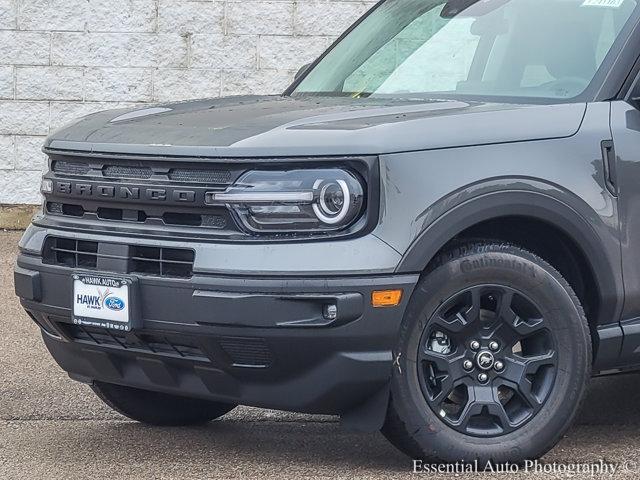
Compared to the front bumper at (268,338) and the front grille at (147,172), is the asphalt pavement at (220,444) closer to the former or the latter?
the front bumper at (268,338)

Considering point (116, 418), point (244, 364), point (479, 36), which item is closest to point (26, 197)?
→ point (116, 418)

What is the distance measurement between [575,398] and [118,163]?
166 cm

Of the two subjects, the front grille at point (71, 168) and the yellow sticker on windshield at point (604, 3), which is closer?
the front grille at point (71, 168)

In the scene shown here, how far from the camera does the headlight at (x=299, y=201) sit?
402 cm

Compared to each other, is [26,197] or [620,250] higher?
[620,250]

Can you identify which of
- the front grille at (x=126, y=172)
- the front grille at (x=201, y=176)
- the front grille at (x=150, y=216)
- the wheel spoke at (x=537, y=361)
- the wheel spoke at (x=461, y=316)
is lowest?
the wheel spoke at (x=537, y=361)

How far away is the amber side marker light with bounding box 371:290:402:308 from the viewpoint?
4020 millimetres

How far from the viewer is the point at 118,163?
435 cm

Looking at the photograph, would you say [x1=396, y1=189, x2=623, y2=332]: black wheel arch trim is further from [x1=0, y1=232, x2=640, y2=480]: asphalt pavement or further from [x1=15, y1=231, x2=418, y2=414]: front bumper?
[x1=0, y1=232, x2=640, y2=480]: asphalt pavement

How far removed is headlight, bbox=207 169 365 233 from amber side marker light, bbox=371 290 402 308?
22cm

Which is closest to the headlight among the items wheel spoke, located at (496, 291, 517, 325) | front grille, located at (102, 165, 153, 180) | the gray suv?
the gray suv

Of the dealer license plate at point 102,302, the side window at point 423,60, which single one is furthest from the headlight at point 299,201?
the side window at point 423,60

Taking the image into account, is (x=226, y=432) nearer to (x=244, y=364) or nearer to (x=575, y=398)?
(x=244, y=364)

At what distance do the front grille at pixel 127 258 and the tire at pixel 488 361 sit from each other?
72 centimetres
